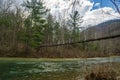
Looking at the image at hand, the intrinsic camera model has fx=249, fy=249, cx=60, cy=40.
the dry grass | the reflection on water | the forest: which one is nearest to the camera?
the dry grass

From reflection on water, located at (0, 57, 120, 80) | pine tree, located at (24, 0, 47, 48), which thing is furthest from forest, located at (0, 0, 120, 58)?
reflection on water, located at (0, 57, 120, 80)

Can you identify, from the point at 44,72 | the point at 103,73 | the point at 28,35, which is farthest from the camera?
the point at 28,35

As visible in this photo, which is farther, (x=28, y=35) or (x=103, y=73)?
(x=28, y=35)

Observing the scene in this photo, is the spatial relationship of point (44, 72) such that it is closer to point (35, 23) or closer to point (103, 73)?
point (103, 73)

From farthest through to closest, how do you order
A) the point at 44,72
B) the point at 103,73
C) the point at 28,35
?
1. the point at 28,35
2. the point at 44,72
3. the point at 103,73

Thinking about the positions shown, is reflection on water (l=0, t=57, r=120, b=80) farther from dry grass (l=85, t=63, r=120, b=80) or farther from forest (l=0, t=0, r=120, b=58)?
forest (l=0, t=0, r=120, b=58)

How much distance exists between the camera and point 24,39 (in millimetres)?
57125

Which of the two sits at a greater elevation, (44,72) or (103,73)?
(103,73)

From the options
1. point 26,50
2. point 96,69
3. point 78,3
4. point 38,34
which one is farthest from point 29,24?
point 78,3

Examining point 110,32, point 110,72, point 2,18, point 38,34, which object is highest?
point 2,18

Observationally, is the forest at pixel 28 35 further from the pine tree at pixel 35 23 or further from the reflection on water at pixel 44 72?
the reflection on water at pixel 44 72

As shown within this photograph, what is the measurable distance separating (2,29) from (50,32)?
17.1 m

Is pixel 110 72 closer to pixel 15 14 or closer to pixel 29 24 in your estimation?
pixel 29 24

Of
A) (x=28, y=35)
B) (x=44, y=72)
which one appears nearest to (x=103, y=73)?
(x=44, y=72)
